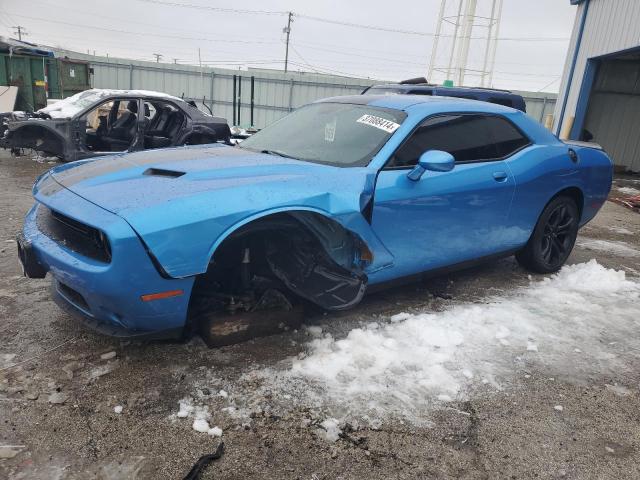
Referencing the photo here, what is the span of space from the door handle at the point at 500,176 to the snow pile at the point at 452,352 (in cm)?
95

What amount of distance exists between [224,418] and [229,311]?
784 mm

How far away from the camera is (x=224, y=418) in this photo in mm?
2340

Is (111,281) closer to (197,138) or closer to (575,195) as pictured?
(575,195)

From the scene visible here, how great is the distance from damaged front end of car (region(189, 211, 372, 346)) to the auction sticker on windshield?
2.78 ft

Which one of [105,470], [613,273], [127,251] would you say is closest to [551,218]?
[613,273]

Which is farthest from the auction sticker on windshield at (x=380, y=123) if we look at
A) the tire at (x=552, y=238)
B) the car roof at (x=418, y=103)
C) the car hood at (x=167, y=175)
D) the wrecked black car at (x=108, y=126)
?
the wrecked black car at (x=108, y=126)

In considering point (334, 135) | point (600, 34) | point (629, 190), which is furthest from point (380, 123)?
point (600, 34)

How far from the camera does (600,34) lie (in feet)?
40.3

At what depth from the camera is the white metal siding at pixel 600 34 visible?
10.7 m

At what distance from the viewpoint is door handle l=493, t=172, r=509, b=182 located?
12.3ft

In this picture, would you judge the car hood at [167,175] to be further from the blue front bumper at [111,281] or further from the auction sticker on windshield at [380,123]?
the auction sticker on windshield at [380,123]

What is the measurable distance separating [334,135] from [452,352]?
165cm

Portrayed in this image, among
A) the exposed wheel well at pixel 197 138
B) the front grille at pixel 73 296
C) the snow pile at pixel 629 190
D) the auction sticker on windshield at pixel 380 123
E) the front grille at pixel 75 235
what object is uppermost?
the auction sticker on windshield at pixel 380 123

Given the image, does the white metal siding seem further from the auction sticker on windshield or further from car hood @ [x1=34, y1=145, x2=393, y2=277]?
car hood @ [x1=34, y1=145, x2=393, y2=277]
